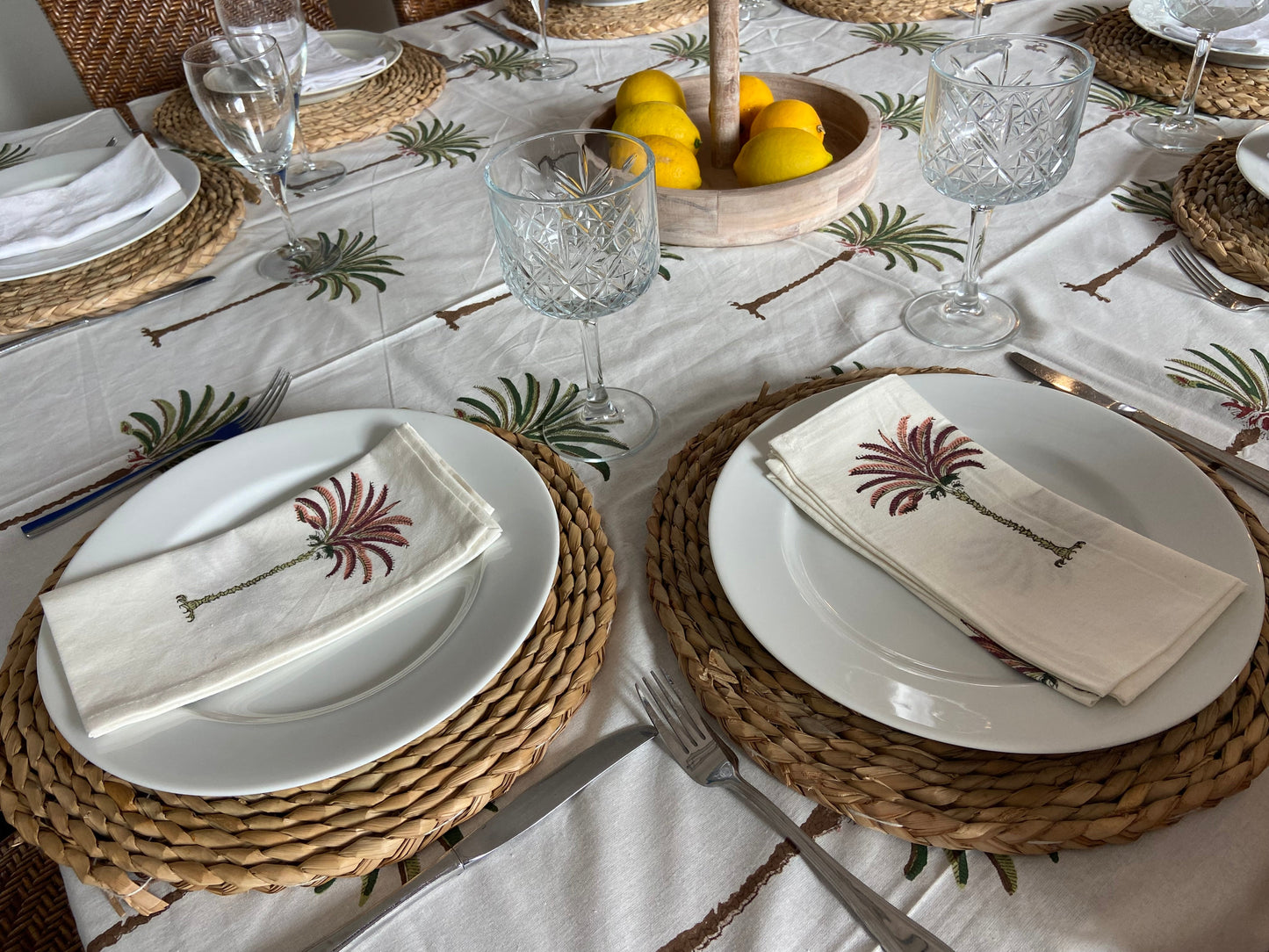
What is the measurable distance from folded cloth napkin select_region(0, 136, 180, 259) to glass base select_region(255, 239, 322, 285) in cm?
12

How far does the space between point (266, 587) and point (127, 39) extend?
1299mm

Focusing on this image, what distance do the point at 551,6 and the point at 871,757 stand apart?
1.33 m

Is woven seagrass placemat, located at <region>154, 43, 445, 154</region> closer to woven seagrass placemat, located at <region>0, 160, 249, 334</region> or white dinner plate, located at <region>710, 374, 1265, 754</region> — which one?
woven seagrass placemat, located at <region>0, 160, 249, 334</region>

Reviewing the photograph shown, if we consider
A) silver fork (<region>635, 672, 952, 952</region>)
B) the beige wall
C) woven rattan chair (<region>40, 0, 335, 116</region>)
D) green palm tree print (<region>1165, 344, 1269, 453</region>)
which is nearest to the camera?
silver fork (<region>635, 672, 952, 952</region>)

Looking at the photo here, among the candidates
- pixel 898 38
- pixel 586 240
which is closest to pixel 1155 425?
pixel 586 240

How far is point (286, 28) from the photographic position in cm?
102

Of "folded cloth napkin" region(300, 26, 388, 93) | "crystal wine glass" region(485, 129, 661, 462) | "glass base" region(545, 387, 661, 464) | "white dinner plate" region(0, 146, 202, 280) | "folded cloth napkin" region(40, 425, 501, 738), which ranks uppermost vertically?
"crystal wine glass" region(485, 129, 661, 462)

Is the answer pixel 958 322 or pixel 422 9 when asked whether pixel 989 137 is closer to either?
pixel 958 322

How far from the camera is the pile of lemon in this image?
86 cm

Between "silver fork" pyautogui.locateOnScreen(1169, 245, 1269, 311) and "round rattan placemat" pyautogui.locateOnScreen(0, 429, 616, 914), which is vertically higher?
"round rattan placemat" pyautogui.locateOnScreen(0, 429, 616, 914)

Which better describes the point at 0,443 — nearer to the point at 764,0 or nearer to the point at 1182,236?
the point at 1182,236

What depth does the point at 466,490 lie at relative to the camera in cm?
56

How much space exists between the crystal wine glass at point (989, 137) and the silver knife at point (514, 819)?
0.45 m

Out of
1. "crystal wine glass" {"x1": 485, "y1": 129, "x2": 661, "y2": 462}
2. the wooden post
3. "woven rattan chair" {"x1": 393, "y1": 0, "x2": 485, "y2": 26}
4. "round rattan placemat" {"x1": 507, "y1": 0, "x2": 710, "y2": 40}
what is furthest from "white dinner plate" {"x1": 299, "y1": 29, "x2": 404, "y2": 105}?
"crystal wine glass" {"x1": 485, "y1": 129, "x2": 661, "y2": 462}
